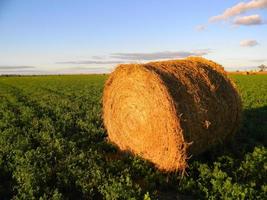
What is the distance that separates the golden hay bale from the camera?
310 inches

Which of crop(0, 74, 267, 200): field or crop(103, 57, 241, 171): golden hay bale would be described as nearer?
crop(0, 74, 267, 200): field

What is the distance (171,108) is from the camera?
25.6 ft

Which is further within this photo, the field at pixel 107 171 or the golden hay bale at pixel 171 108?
the golden hay bale at pixel 171 108

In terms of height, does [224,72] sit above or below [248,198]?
above

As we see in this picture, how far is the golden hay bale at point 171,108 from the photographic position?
25.8ft

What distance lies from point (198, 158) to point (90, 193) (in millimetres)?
2945

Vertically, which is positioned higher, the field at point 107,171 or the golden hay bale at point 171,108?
the golden hay bale at point 171,108

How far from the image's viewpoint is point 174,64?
29.0 ft

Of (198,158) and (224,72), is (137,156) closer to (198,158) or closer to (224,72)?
(198,158)

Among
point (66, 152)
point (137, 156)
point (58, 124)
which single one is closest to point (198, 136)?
point (137, 156)

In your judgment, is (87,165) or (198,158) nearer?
(87,165)

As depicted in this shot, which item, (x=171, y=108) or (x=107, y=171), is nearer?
(x=107, y=171)

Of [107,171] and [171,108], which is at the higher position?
[171,108]

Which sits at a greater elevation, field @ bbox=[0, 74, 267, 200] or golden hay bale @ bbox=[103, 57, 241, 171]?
golden hay bale @ bbox=[103, 57, 241, 171]
